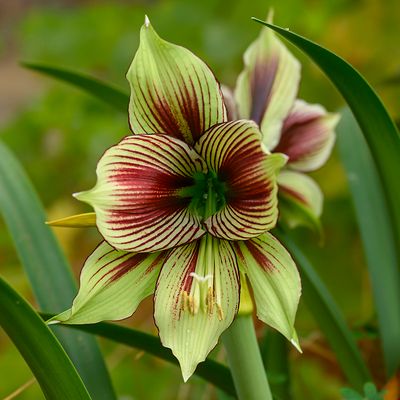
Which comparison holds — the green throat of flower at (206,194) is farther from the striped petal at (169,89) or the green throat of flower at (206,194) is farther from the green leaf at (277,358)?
the green leaf at (277,358)

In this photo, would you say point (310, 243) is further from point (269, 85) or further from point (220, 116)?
point (220, 116)

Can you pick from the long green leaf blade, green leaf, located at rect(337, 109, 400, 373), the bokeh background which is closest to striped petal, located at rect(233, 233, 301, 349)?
the long green leaf blade

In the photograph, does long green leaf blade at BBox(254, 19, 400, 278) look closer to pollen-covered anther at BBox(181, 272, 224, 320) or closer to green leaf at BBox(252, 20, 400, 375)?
green leaf at BBox(252, 20, 400, 375)

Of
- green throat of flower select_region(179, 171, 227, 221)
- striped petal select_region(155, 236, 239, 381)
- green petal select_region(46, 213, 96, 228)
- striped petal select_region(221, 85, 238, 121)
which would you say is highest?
striped petal select_region(221, 85, 238, 121)

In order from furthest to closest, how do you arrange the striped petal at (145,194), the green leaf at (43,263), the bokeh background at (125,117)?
the bokeh background at (125,117) < the green leaf at (43,263) < the striped petal at (145,194)

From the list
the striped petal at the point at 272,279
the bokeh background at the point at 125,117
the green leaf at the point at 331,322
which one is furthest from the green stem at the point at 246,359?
the bokeh background at the point at 125,117

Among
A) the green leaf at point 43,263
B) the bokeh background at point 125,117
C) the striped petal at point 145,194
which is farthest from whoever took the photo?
A: the bokeh background at point 125,117

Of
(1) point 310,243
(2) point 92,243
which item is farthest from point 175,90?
(2) point 92,243
